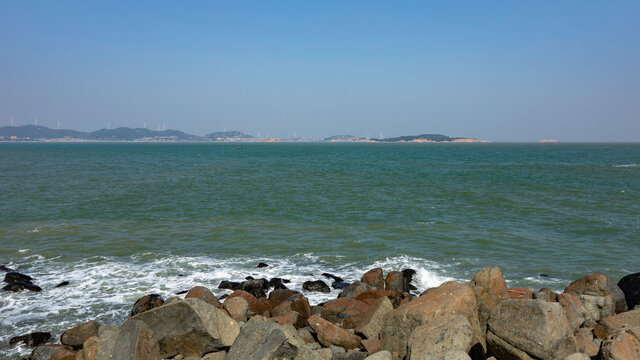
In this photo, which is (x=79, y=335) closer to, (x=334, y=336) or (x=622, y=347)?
(x=334, y=336)

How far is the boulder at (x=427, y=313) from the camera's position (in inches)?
364

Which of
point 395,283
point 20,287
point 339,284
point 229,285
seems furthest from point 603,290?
point 20,287

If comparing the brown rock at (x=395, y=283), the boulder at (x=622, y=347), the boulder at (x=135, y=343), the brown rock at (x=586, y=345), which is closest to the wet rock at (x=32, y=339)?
the boulder at (x=135, y=343)

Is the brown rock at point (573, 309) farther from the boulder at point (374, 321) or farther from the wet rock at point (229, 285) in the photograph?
the wet rock at point (229, 285)

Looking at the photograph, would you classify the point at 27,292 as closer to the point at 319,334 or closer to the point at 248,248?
the point at 248,248

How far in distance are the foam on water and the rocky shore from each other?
187 cm

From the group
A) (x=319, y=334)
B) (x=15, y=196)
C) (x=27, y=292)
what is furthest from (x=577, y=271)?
(x=15, y=196)

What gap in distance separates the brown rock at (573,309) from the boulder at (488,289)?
1.64 meters

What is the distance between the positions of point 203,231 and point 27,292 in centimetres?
1097

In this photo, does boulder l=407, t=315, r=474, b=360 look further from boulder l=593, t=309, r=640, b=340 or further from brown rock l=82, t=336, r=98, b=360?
brown rock l=82, t=336, r=98, b=360

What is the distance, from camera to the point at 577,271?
62.0 ft

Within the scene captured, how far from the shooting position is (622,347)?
772cm

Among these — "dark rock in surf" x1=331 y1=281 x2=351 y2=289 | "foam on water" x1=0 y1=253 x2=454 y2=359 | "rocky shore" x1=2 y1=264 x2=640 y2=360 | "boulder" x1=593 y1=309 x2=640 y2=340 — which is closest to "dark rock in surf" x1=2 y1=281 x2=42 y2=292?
"foam on water" x1=0 y1=253 x2=454 y2=359

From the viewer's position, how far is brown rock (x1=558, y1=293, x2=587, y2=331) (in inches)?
420
